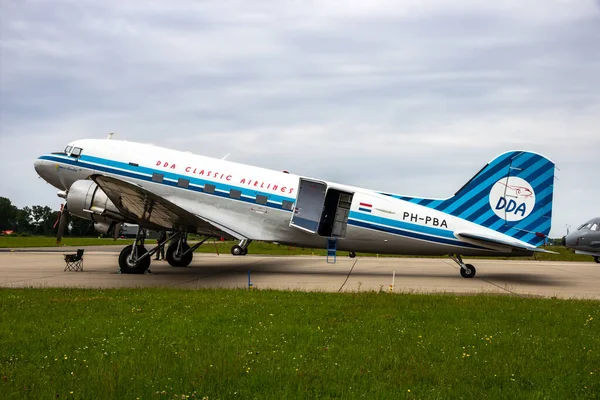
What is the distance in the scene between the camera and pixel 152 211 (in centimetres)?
1677

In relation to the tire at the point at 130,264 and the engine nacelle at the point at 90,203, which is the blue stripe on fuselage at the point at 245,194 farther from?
the tire at the point at 130,264

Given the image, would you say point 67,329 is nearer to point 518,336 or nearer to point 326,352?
point 326,352

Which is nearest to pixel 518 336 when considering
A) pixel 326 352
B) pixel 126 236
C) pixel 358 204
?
pixel 326 352

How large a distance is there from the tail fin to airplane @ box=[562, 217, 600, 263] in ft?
62.5

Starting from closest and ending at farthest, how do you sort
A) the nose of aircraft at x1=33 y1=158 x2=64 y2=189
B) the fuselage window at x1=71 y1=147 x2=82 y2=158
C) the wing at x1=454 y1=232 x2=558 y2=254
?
the wing at x1=454 y1=232 x2=558 y2=254 < the fuselage window at x1=71 y1=147 x2=82 y2=158 < the nose of aircraft at x1=33 y1=158 x2=64 y2=189

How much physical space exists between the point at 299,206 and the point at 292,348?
12.5 metres

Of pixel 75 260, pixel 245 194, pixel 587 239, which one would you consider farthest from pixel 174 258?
pixel 587 239

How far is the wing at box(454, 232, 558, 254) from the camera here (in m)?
16.9

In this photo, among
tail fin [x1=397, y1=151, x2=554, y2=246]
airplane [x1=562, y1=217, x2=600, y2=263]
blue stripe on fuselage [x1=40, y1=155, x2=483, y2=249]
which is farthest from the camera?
airplane [x1=562, y1=217, x2=600, y2=263]

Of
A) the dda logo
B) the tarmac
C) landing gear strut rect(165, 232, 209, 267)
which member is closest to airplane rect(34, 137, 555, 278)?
the dda logo

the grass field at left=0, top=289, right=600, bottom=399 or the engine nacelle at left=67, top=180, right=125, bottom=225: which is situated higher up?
the engine nacelle at left=67, top=180, right=125, bottom=225

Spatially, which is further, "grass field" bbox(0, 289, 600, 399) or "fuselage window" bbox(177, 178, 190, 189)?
"fuselage window" bbox(177, 178, 190, 189)

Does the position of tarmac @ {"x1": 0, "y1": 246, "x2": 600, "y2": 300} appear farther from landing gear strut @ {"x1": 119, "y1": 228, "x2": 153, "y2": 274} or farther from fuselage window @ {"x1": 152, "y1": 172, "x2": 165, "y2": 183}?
fuselage window @ {"x1": 152, "y1": 172, "x2": 165, "y2": 183}

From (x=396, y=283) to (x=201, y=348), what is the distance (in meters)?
10.8
